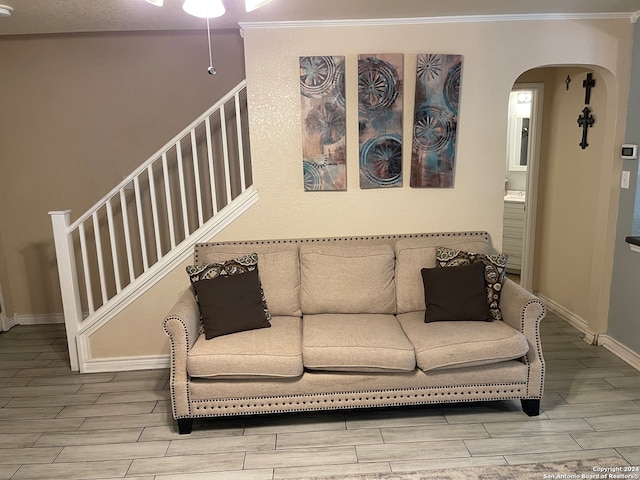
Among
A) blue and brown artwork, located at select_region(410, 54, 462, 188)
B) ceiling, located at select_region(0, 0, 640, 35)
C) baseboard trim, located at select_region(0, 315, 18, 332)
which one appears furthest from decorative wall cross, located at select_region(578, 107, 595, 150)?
baseboard trim, located at select_region(0, 315, 18, 332)

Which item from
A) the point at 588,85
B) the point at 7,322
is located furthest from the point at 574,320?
the point at 7,322

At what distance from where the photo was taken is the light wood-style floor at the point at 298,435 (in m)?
2.42

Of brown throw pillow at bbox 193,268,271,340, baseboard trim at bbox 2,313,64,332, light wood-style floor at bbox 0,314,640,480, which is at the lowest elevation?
light wood-style floor at bbox 0,314,640,480

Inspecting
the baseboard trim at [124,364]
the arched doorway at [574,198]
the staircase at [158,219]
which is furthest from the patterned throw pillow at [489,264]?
the baseboard trim at [124,364]

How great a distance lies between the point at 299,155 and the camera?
11.4 feet

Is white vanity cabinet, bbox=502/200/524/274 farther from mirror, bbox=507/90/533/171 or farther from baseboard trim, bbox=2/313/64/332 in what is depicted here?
baseboard trim, bbox=2/313/64/332

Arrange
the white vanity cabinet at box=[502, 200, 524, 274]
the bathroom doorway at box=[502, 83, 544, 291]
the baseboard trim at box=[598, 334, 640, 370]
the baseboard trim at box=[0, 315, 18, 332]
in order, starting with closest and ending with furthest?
the baseboard trim at box=[598, 334, 640, 370], the baseboard trim at box=[0, 315, 18, 332], the bathroom doorway at box=[502, 83, 544, 291], the white vanity cabinet at box=[502, 200, 524, 274]

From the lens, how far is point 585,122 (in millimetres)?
3789

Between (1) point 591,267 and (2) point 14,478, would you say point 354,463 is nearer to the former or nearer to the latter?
(2) point 14,478

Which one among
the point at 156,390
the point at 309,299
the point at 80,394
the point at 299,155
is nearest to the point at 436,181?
the point at 299,155

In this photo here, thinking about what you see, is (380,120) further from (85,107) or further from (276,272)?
(85,107)

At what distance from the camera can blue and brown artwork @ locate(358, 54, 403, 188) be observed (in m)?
3.36

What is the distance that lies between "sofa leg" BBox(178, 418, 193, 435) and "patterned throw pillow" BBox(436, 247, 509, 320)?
70.1 inches

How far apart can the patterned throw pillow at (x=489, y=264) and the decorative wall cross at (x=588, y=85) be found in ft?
5.33
